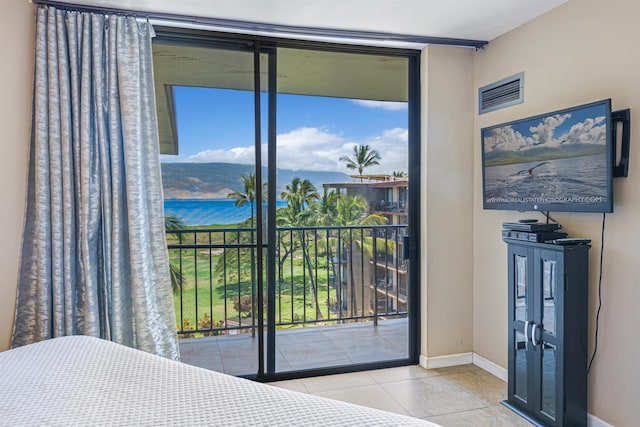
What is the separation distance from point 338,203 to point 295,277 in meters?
0.69

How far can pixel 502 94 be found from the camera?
2951mm

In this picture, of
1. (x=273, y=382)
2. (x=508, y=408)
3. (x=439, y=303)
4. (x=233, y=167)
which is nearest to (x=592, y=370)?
(x=508, y=408)

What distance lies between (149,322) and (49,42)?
5.49 ft

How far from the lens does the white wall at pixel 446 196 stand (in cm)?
316

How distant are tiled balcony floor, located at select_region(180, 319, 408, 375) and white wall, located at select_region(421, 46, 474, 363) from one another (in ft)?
1.37

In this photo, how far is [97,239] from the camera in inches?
97.6

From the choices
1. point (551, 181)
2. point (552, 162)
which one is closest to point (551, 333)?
point (551, 181)

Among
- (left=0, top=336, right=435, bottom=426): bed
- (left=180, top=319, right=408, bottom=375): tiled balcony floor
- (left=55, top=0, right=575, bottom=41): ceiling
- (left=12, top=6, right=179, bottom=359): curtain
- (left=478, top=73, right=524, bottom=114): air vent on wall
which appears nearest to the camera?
(left=0, top=336, right=435, bottom=426): bed

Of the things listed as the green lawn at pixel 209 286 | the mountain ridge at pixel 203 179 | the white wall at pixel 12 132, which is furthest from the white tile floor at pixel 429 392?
the white wall at pixel 12 132

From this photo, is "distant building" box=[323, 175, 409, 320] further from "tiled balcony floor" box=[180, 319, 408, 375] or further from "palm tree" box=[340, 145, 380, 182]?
"tiled balcony floor" box=[180, 319, 408, 375]

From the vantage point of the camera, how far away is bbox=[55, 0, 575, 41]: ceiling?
8.02 ft

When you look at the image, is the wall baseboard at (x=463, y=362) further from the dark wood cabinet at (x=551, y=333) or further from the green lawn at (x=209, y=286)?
the green lawn at (x=209, y=286)

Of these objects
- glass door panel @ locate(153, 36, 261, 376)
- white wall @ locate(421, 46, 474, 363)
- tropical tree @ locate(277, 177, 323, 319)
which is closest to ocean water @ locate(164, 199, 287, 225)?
glass door panel @ locate(153, 36, 261, 376)

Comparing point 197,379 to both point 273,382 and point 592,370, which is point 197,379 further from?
point 592,370
